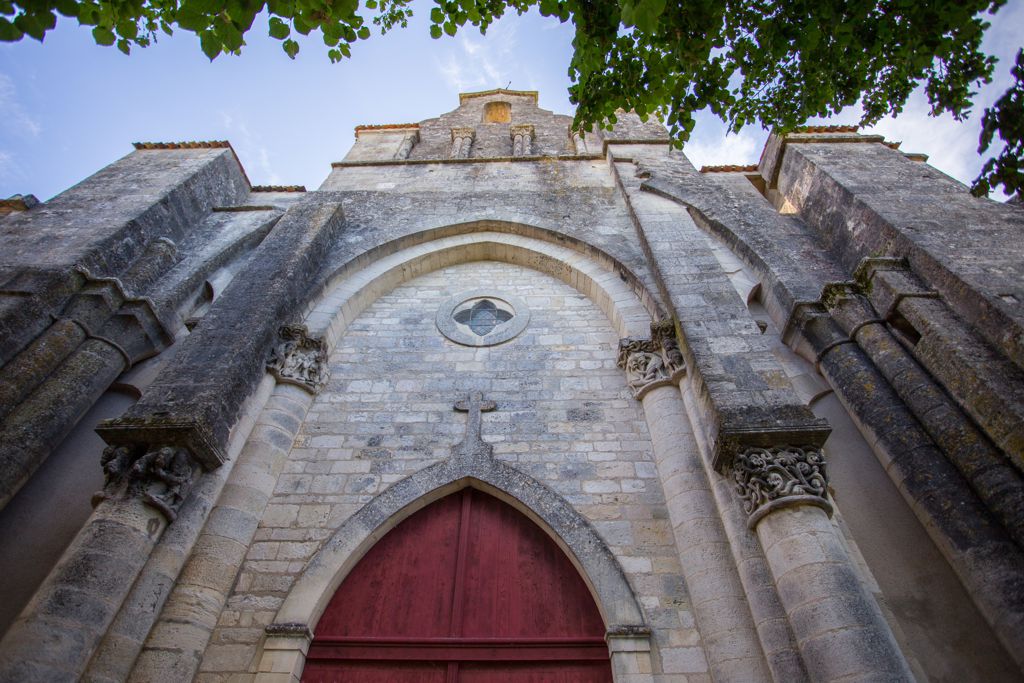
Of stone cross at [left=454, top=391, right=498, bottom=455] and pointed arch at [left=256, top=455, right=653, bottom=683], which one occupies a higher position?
stone cross at [left=454, top=391, right=498, bottom=455]

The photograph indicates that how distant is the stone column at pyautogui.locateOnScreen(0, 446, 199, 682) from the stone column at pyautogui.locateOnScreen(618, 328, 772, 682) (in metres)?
3.53

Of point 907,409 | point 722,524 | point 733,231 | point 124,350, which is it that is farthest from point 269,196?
point 907,409

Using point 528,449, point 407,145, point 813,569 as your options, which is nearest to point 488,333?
point 528,449

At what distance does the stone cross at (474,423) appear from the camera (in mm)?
4859

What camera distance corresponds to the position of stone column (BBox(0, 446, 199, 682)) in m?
2.99

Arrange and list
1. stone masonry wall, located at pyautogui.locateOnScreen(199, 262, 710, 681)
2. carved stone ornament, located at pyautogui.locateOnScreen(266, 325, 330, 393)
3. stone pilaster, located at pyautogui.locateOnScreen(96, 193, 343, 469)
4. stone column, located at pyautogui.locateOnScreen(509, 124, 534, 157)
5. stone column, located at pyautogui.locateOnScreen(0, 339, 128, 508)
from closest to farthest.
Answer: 1. stone masonry wall, located at pyautogui.locateOnScreen(199, 262, 710, 681)
2. stone pilaster, located at pyautogui.locateOnScreen(96, 193, 343, 469)
3. stone column, located at pyautogui.locateOnScreen(0, 339, 128, 508)
4. carved stone ornament, located at pyautogui.locateOnScreen(266, 325, 330, 393)
5. stone column, located at pyautogui.locateOnScreen(509, 124, 534, 157)

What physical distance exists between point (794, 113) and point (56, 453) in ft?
22.5

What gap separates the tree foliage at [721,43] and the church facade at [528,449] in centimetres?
152

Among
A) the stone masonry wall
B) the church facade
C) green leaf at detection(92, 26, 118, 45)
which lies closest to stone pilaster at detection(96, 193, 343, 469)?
the church facade

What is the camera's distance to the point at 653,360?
5.22 metres

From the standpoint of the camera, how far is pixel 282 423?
16.2 feet

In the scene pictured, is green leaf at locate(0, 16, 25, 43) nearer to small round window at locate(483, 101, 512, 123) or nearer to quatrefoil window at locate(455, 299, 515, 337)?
quatrefoil window at locate(455, 299, 515, 337)

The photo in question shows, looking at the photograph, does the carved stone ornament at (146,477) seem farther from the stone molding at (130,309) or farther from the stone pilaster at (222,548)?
the stone molding at (130,309)

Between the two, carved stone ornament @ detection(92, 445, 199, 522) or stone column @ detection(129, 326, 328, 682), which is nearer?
stone column @ detection(129, 326, 328, 682)
